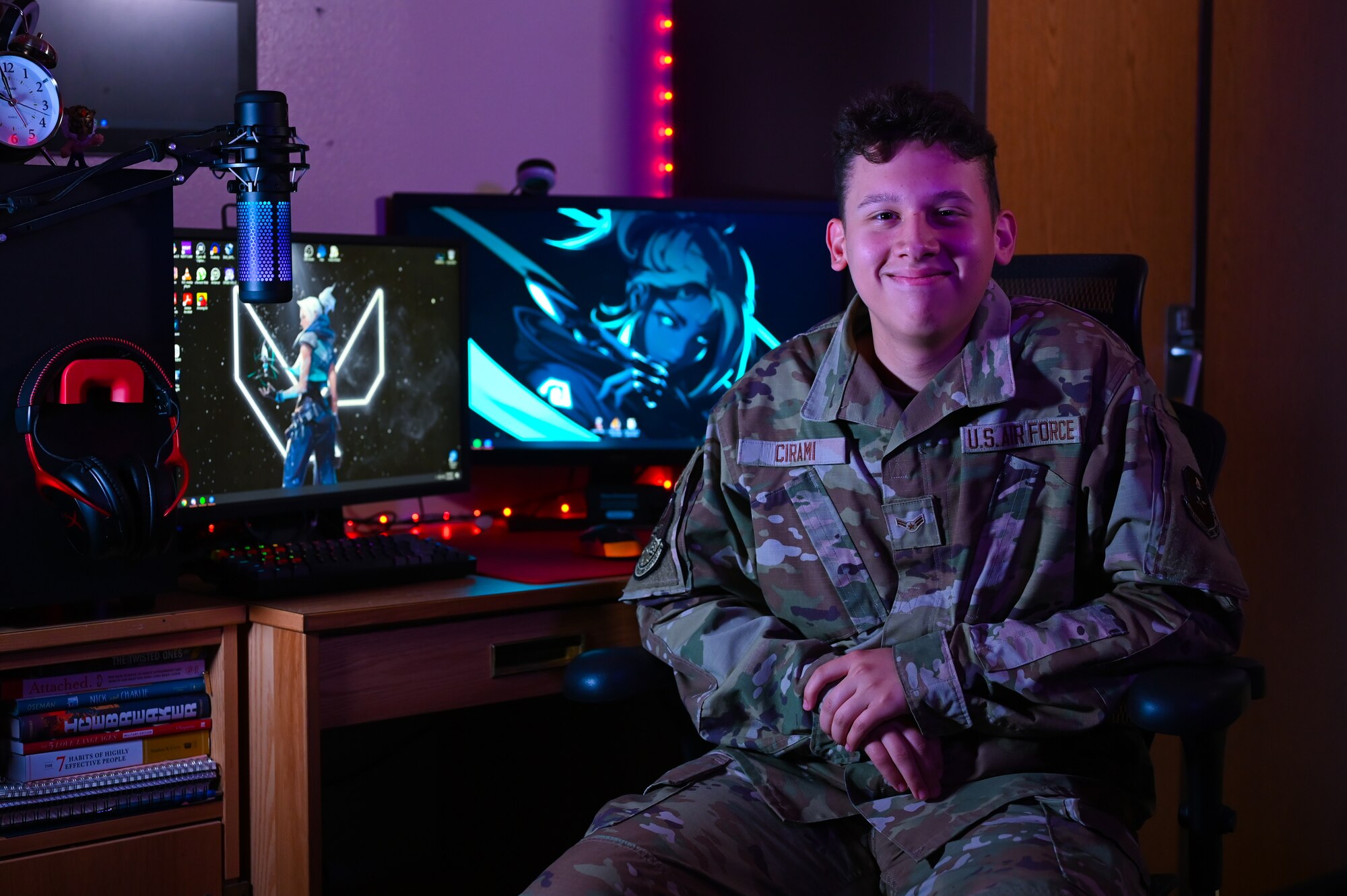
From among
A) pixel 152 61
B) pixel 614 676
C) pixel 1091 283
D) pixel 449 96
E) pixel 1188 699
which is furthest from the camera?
pixel 449 96

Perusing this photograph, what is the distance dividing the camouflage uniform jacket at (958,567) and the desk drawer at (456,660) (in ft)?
0.54

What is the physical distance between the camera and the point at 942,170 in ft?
4.76

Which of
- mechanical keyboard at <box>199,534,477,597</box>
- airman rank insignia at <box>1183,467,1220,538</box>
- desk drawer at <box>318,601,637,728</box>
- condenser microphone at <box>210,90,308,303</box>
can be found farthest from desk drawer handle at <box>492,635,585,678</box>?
airman rank insignia at <box>1183,467,1220,538</box>

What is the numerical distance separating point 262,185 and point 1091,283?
1005 mm

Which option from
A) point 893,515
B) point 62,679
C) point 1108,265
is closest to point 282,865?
point 62,679

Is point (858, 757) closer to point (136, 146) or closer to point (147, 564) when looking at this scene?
point (147, 564)

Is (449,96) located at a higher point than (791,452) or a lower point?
higher

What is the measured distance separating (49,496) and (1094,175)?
1708mm

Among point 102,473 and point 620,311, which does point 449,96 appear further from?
point 102,473

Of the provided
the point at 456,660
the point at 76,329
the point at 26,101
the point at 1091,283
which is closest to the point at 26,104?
the point at 26,101

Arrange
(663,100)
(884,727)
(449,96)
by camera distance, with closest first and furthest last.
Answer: (884,727), (449,96), (663,100)

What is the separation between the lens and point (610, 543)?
187cm

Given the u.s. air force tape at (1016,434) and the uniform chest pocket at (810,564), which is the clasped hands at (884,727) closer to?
the uniform chest pocket at (810,564)

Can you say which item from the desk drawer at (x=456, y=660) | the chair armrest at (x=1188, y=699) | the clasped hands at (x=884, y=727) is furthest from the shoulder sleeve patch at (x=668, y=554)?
the chair armrest at (x=1188, y=699)
